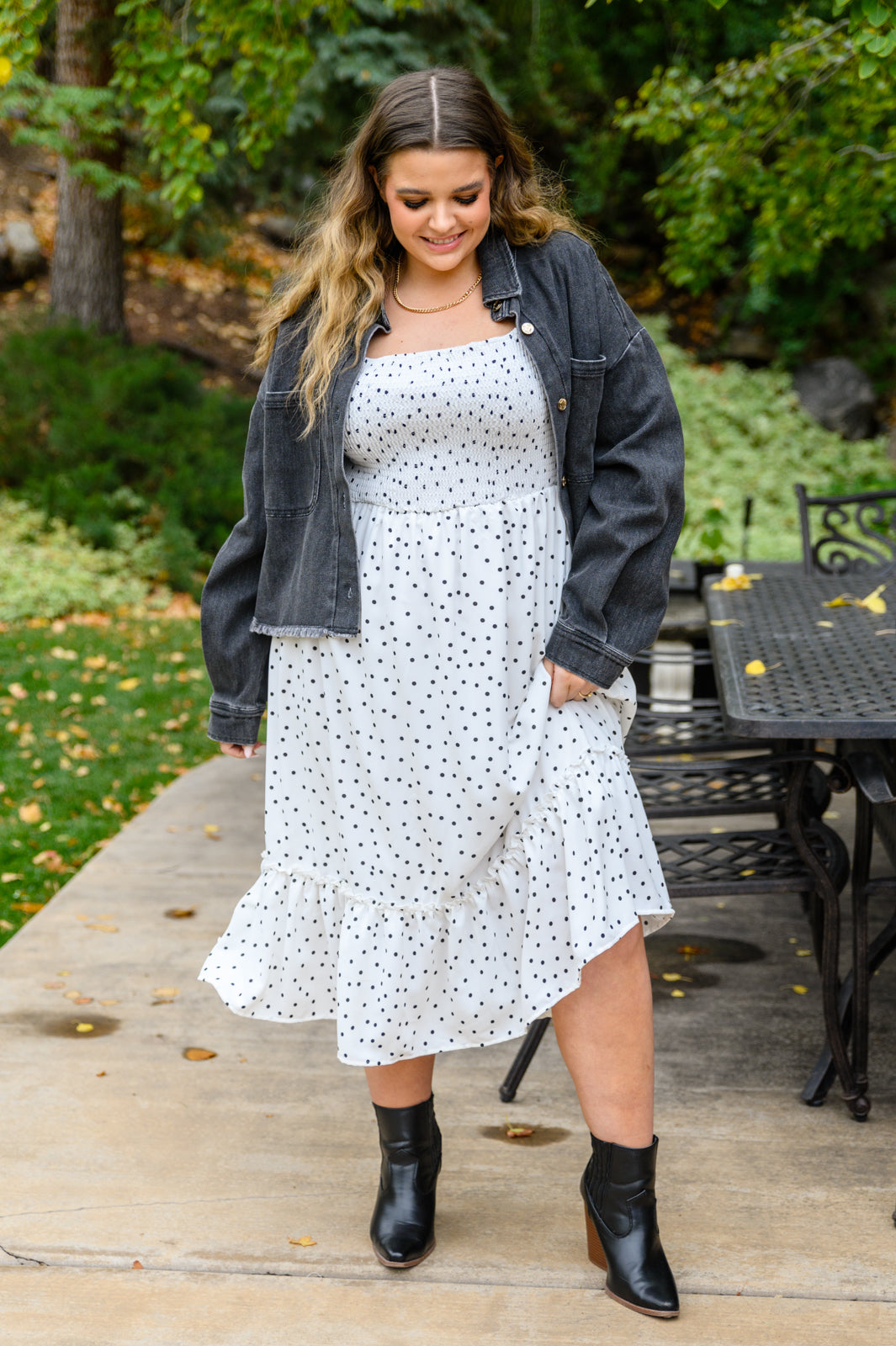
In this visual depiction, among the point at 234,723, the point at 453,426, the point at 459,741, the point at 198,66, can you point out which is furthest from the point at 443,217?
the point at 198,66

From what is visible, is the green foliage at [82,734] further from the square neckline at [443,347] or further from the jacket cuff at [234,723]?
the square neckline at [443,347]

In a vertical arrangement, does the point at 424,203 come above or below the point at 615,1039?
above

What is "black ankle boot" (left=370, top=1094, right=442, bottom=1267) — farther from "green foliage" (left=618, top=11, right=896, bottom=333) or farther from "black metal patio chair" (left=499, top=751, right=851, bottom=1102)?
"green foliage" (left=618, top=11, right=896, bottom=333)

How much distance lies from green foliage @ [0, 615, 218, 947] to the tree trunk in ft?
12.5

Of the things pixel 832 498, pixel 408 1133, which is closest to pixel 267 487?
pixel 408 1133

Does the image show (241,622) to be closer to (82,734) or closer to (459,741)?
(459,741)

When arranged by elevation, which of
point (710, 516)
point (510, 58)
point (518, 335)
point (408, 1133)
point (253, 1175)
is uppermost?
point (510, 58)

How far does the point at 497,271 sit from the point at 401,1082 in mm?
1403

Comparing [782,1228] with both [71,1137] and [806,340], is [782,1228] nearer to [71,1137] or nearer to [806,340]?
[71,1137]

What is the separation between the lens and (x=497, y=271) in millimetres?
2020

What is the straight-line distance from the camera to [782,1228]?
7.38 ft

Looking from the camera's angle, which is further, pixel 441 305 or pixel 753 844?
pixel 753 844

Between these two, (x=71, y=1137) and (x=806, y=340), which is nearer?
(x=71, y=1137)

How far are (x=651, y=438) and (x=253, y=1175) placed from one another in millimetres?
1616
